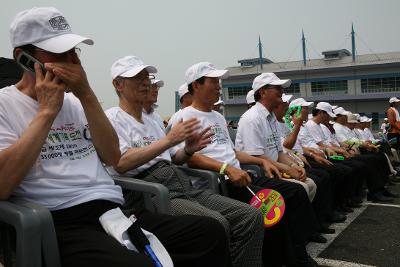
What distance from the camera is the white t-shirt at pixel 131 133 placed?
2.82 metres

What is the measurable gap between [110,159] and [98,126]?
22 centimetres

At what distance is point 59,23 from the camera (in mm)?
1963

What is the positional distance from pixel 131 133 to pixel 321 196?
2669 millimetres

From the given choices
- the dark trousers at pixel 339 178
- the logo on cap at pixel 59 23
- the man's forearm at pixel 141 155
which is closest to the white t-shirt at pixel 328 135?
the dark trousers at pixel 339 178

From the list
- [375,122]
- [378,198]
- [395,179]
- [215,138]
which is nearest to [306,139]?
[378,198]

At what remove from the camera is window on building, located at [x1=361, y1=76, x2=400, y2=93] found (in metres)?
33.0

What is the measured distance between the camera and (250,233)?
267 centimetres

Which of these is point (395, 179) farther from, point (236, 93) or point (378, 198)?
point (236, 93)

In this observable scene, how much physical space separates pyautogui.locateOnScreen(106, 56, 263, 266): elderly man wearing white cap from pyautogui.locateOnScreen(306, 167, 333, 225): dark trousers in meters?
2.00

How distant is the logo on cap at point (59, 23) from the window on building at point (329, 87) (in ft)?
119

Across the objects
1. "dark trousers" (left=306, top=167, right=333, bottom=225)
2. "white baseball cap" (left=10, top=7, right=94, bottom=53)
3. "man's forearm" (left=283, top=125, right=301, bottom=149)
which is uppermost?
"white baseball cap" (left=10, top=7, right=94, bottom=53)

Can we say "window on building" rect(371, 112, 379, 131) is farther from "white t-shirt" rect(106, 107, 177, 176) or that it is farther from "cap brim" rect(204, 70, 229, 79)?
"white t-shirt" rect(106, 107, 177, 176)

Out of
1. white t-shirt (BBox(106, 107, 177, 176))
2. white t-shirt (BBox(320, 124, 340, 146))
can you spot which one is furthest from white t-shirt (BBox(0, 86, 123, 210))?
white t-shirt (BBox(320, 124, 340, 146))

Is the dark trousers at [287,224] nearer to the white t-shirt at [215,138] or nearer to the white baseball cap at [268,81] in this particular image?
the white t-shirt at [215,138]
